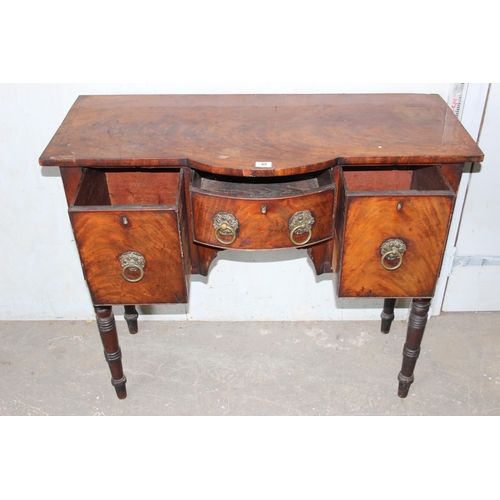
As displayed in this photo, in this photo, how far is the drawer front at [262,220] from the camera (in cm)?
151

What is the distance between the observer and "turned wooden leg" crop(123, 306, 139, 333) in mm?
2248

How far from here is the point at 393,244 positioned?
62.2 inches

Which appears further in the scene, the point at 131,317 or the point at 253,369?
the point at 131,317

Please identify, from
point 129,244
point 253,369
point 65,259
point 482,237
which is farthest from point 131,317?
point 482,237

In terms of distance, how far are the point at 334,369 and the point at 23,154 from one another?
128cm

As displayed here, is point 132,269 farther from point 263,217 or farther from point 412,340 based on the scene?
point 412,340

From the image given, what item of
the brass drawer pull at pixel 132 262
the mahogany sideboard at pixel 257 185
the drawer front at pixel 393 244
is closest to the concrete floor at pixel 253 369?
the mahogany sideboard at pixel 257 185

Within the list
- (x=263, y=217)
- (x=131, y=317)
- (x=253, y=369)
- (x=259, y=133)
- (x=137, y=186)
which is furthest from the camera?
(x=131, y=317)

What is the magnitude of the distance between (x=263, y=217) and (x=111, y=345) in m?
0.69

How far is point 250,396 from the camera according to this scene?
6.68ft

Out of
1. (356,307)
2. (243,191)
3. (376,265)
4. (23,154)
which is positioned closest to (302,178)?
(243,191)

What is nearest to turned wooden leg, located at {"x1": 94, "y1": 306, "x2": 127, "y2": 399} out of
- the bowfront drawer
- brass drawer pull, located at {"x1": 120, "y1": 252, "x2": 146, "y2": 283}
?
brass drawer pull, located at {"x1": 120, "y1": 252, "x2": 146, "y2": 283}

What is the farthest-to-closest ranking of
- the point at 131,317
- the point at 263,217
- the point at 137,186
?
1. the point at 131,317
2. the point at 137,186
3. the point at 263,217
